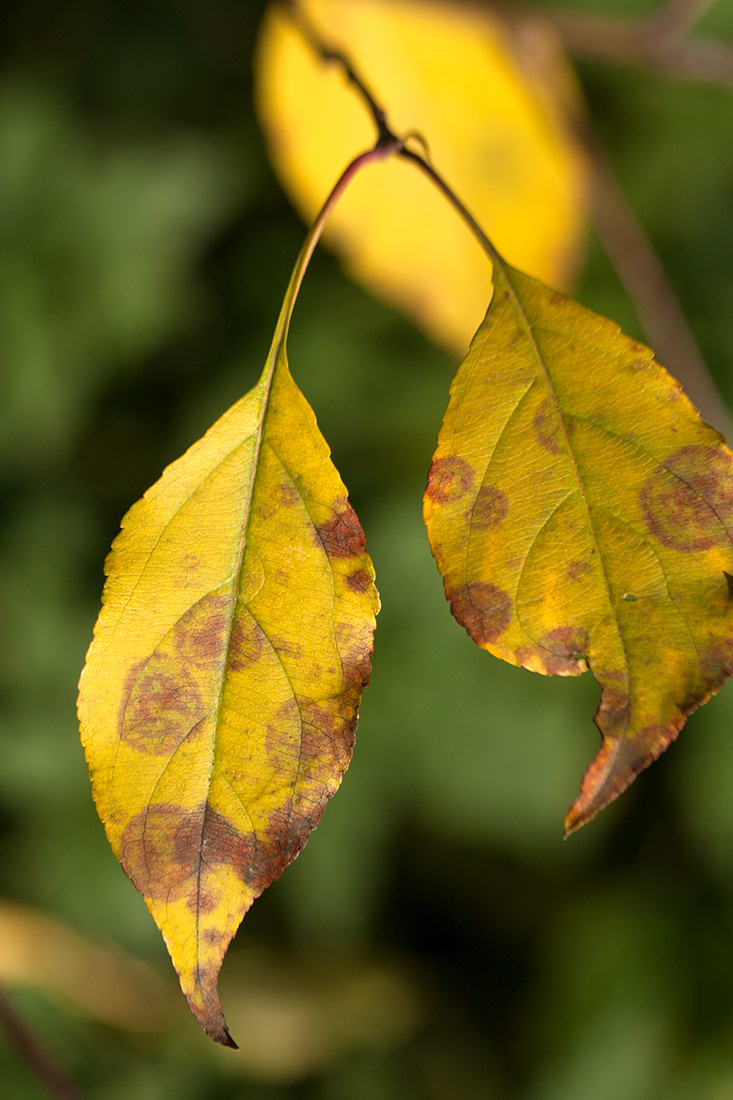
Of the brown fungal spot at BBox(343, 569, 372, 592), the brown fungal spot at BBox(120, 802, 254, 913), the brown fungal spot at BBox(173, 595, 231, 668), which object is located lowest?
the brown fungal spot at BBox(120, 802, 254, 913)

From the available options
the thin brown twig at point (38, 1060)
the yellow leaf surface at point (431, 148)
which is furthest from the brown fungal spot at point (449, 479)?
the yellow leaf surface at point (431, 148)

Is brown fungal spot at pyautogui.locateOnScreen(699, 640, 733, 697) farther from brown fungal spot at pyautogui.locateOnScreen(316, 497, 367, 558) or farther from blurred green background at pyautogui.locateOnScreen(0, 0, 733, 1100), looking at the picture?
blurred green background at pyautogui.locateOnScreen(0, 0, 733, 1100)

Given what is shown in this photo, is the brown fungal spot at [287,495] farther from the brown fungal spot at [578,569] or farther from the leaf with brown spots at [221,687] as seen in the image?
the brown fungal spot at [578,569]

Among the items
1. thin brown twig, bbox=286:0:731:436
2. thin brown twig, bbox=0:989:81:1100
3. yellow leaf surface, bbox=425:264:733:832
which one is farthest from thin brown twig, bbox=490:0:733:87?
thin brown twig, bbox=0:989:81:1100

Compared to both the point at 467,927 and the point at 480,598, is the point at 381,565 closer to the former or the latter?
the point at 467,927

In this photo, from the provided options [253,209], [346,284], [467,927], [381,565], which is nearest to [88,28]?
[253,209]

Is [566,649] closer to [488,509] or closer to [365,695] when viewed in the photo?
[488,509]
